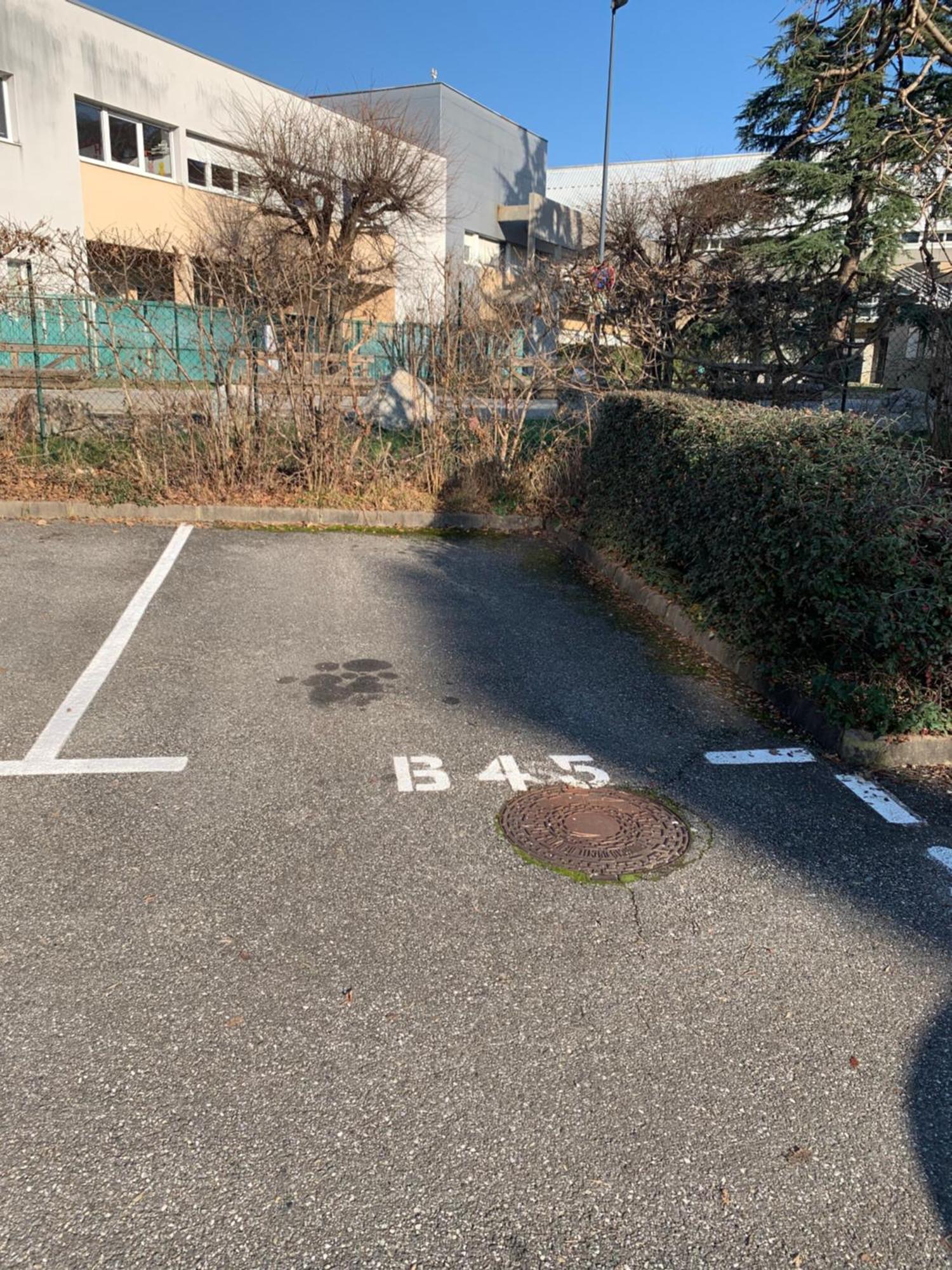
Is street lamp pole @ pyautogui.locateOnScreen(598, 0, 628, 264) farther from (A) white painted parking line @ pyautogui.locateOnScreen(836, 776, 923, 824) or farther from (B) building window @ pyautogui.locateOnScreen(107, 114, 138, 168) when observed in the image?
(A) white painted parking line @ pyautogui.locateOnScreen(836, 776, 923, 824)

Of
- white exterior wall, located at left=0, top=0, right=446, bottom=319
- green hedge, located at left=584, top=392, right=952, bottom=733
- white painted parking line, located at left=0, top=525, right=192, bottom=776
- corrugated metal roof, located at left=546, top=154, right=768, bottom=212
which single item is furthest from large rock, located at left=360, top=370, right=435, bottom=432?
corrugated metal roof, located at left=546, top=154, right=768, bottom=212

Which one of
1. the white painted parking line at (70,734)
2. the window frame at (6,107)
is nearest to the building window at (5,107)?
the window frame at (6,107)

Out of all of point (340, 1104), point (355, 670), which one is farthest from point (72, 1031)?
point (355, 670)

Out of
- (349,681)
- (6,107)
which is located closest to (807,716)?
(349,681)

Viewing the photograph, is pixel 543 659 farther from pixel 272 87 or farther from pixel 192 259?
pixel 272 87

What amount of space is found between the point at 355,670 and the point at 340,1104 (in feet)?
11.5

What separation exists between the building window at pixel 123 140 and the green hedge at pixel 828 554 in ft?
74.6

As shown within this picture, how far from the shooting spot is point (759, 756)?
461 cm

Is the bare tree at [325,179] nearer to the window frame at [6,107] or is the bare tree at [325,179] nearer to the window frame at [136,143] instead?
the window frame at [136,143]

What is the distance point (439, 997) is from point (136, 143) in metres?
27.3

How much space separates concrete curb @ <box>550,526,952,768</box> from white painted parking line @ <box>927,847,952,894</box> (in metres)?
0.80

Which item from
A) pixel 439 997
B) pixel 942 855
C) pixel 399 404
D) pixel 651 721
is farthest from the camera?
pixel 399 404

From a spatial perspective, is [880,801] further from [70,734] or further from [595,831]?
[70,734]

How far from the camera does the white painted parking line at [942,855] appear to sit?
11.9 ft
